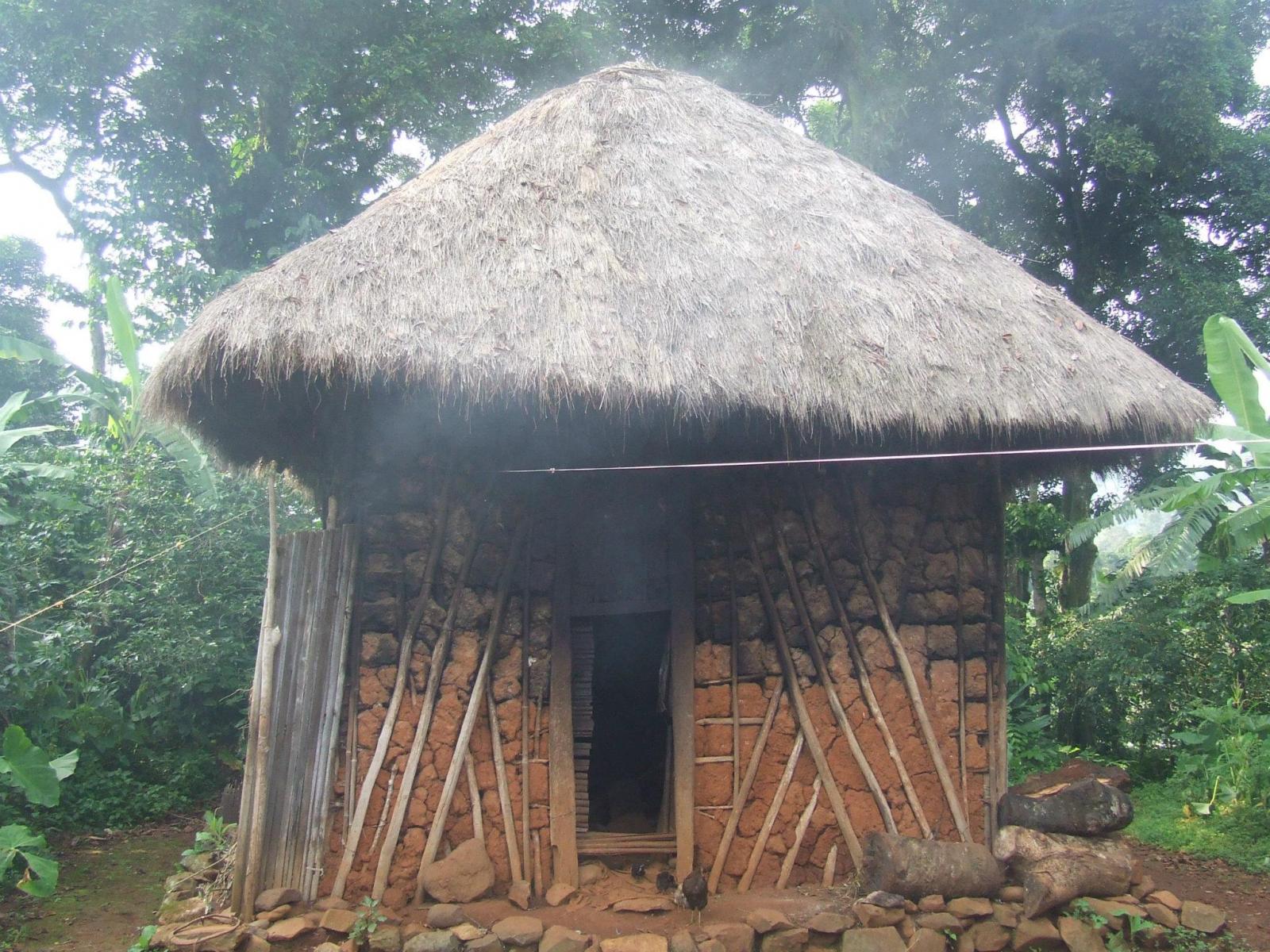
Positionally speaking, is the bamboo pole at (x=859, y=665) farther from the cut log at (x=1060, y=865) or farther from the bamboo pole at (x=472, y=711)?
the bamboo pole at (x=472, y=711)

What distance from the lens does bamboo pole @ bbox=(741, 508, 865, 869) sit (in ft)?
14.9

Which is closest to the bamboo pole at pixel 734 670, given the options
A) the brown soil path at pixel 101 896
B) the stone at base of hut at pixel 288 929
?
the stone at base of hut at pixel 288 929

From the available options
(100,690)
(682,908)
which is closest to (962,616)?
(682,908)

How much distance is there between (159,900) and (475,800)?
8.25 feet

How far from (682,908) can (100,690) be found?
16.4 feet

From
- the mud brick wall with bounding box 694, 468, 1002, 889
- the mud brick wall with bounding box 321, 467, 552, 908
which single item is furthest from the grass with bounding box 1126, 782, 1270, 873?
the mud brick wall with bounding box 321, 467, 552, 908

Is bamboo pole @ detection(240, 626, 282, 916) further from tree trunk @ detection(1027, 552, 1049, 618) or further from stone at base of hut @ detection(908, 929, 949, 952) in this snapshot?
tree trunk @ detection(1027, 552, 1049, 618)

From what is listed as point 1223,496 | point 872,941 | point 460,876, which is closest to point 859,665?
point 872,941

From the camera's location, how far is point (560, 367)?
13.4 feet

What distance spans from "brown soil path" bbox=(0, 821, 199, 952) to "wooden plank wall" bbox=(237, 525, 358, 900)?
4.32ft

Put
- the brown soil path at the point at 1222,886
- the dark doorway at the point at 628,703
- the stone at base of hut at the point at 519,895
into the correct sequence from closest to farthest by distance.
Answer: the stone at base of hut at the point at 519,895 → the brown soil path at the point at 1222,886 → the dark doorway at the point at 628,703

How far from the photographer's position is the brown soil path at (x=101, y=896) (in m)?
4.87

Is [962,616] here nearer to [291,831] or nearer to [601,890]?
[601,890]

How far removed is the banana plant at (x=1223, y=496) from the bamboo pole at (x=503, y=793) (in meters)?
3.36
